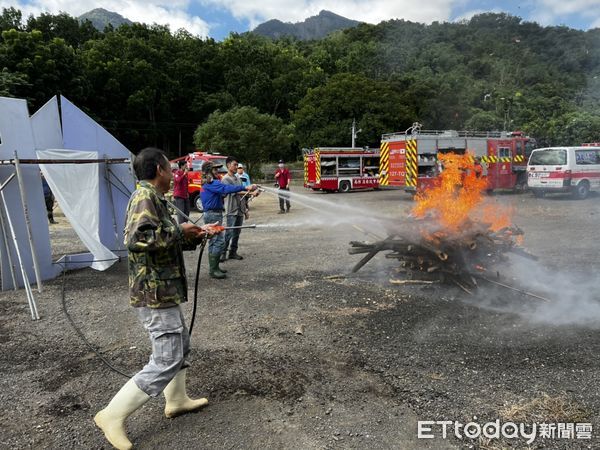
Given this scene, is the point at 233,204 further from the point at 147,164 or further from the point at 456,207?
the point at 147,164

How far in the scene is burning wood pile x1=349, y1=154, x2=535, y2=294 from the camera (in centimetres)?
614

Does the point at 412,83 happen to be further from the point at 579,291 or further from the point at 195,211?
the point at 579,291

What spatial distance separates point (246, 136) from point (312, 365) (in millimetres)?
30125

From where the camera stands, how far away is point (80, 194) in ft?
24.9

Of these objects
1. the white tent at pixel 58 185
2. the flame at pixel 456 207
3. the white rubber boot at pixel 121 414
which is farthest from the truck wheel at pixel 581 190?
the white rubber boot at pixel 121 414

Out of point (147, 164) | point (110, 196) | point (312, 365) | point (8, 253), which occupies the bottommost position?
point (312, 365)

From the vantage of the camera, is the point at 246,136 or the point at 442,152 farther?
the point at 246,136

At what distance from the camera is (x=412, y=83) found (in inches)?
1698

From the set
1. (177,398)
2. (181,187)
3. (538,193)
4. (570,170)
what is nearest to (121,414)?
(177,398)

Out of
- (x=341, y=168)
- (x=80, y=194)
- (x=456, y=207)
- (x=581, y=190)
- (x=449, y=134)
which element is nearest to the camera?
(x=456, y=207)

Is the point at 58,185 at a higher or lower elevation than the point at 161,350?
higher

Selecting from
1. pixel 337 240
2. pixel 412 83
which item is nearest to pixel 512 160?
pixel 337 240

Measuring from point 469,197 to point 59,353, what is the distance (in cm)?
580

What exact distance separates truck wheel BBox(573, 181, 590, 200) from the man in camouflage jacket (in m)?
18.8
